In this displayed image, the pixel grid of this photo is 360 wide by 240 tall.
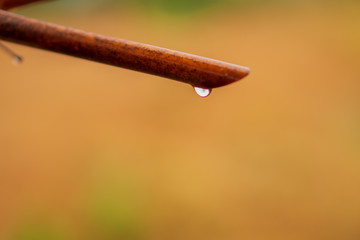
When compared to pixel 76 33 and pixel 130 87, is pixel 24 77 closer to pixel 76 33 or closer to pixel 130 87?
pixel 130 87

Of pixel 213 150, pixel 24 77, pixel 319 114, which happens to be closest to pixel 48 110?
pixel 24 77

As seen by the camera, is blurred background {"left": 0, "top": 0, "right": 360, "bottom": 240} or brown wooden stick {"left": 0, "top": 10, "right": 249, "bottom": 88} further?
blurred background {"left": 0, "top": 0, "right": 360, "bottom": 240}

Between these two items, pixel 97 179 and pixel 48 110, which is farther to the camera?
pixel 48 110

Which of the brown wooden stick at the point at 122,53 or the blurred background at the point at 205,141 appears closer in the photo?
the brown wooden stick at the point at 122,53

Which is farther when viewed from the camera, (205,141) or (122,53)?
(205,141)

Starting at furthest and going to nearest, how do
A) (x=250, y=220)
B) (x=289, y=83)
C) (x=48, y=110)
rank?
(x=48, y=110), (x=289, y=83), (x=250, y=220)
